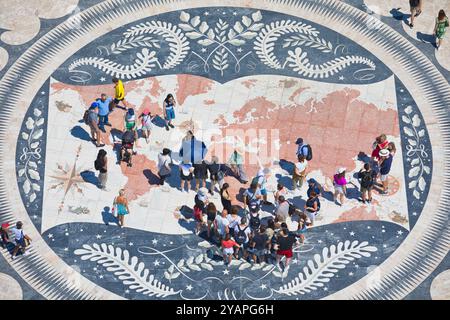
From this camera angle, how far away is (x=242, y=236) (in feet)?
130

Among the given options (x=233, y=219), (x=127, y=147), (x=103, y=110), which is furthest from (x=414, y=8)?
(x=103, y=110)

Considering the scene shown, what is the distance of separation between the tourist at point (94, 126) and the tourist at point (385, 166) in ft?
38.7

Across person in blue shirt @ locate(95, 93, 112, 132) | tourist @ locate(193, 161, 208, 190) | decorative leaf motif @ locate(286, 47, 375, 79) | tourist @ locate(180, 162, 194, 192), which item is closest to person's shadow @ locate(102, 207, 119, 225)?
tourist @ locate(180, 162, 194, 192)

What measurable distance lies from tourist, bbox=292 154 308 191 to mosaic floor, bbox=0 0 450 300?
0.31 meters

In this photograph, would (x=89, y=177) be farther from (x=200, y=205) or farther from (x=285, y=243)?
(x=285, y=243)

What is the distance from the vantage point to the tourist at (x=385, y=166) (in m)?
41.3

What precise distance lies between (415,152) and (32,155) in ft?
53.1

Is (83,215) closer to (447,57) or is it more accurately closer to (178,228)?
(178,228)

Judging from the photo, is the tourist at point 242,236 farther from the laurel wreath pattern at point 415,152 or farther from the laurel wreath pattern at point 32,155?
the laurel wreath pattern at point 32,155

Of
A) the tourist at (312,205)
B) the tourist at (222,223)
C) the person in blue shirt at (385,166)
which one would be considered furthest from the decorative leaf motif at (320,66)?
the tourist at (222,223)

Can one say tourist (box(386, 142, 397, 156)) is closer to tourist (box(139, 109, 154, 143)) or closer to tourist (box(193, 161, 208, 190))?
tourist (box(193, 161, 208, 190))

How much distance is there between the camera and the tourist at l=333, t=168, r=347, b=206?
40.9 m

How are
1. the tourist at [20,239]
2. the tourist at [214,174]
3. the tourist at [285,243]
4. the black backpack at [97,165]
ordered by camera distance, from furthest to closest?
the tourist at [214,174] < the black backpack at [97,165] < the tourist at [20,239] < the tourist at [285,243]

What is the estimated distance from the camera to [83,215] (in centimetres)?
4138
